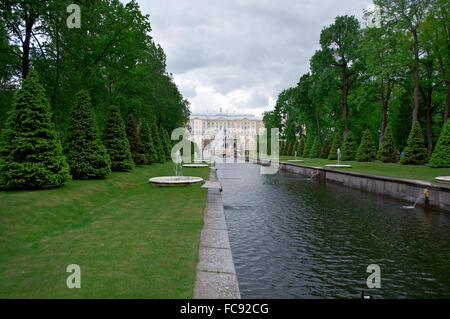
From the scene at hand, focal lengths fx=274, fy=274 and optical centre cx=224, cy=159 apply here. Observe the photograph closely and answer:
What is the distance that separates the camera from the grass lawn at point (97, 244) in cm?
305

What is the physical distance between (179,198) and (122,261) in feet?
17.5

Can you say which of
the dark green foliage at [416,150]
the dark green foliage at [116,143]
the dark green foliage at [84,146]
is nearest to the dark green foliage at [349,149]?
the dark green foliage at [416,150]

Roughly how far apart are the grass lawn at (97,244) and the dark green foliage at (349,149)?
23304 millimetres

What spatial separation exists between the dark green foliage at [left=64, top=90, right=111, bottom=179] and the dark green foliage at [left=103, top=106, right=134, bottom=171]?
9.67ft

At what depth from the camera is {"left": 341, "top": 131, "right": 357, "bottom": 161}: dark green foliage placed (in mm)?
27953

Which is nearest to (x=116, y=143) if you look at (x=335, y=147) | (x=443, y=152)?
(x=443, y=152)

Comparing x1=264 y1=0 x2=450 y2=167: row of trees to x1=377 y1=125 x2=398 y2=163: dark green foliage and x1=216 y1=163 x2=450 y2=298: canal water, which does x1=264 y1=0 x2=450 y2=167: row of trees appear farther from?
x1=216 y1=163 x2=450 y2=298: canal water

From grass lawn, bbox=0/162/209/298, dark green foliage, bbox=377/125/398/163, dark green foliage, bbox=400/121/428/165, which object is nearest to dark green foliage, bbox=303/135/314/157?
dark green foliage, bbox=377/125/398/163

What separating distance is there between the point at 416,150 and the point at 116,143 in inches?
801

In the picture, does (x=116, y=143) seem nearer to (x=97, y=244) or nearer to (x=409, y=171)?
(x=97, y=244)

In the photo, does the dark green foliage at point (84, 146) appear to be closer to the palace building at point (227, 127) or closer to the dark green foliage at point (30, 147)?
the dark green foliage at point (30, 147)

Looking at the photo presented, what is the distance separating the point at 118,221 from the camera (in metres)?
6.13

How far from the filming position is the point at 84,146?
1155cm
